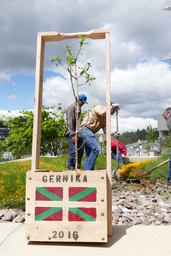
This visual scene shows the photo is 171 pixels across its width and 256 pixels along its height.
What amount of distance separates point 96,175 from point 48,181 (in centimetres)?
45

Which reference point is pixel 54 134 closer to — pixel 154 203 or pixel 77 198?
pixel 154 203

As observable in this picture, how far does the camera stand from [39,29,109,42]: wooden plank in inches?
113

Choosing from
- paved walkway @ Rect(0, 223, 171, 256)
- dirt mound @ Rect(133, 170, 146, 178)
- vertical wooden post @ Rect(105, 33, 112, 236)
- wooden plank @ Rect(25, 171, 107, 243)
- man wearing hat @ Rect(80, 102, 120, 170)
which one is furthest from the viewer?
dirt mound @ Rect(133, 170, 146, 178)

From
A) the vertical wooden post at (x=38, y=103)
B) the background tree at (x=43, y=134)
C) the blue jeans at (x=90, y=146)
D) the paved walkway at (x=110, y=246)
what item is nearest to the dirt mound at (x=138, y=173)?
the blue jeans at (x=90, y=146)

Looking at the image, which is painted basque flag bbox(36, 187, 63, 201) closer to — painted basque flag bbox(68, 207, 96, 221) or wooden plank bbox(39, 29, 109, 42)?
painted basque flag bbox(68, 207, 96, 221)

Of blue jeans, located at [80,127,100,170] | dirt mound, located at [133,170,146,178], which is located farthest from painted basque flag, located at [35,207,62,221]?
dirt mound, located at [133,170,146,178]

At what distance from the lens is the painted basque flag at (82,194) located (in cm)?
250

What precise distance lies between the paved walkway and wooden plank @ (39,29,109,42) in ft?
6.70

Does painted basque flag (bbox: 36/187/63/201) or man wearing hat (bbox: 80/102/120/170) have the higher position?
man wearing hat (bbox: 80/102/120/170)

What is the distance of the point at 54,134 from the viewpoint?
16.8m

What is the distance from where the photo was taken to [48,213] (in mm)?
2531

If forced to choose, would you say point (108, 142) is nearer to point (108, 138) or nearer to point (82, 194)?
point (108, 138)

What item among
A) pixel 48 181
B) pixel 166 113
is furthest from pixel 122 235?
pixel 166 113

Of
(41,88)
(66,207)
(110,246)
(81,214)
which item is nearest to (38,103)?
(41,88)
